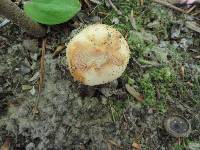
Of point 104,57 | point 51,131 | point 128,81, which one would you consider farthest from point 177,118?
point 51,131

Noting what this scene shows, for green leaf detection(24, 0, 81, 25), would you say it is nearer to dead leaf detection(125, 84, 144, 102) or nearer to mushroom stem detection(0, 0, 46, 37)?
mushroom stem detection(0, 0, 46, 37)

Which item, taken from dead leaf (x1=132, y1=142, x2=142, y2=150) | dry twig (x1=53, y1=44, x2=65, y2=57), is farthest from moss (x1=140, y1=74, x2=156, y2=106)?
dry twig (x1=53, y1=44, x2=65, y2=57)

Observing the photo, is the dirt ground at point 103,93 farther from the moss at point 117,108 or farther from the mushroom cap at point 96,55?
the mushroom cap at point 96,55

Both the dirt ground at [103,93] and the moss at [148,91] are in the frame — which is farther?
the moss at [148,91]

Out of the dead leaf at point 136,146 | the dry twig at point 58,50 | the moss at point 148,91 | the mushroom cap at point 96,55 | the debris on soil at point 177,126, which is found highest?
the mushroom cap at point 96,55

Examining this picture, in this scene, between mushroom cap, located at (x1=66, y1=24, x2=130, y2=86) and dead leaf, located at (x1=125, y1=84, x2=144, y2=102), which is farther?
dead leaf, located at (x1=125, y1=84, x2=144, y2=102)

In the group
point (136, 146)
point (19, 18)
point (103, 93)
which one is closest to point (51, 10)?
point (19, 18)

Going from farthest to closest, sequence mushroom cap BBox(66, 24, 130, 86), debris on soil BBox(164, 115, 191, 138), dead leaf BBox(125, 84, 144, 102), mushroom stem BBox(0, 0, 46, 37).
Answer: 1. dead leaf BBox(125, 84, 144, 102)
2. debris on soil BBox(164, 115, 191, 138)
3. mushroom stem BBox(0, 0, 46, 37)
4. mushroom cap BBox(66, 24, 130, 86)

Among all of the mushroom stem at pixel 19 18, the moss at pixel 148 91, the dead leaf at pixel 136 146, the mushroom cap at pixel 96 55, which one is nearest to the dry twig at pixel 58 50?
the mushroom stem at pixel 19 18
